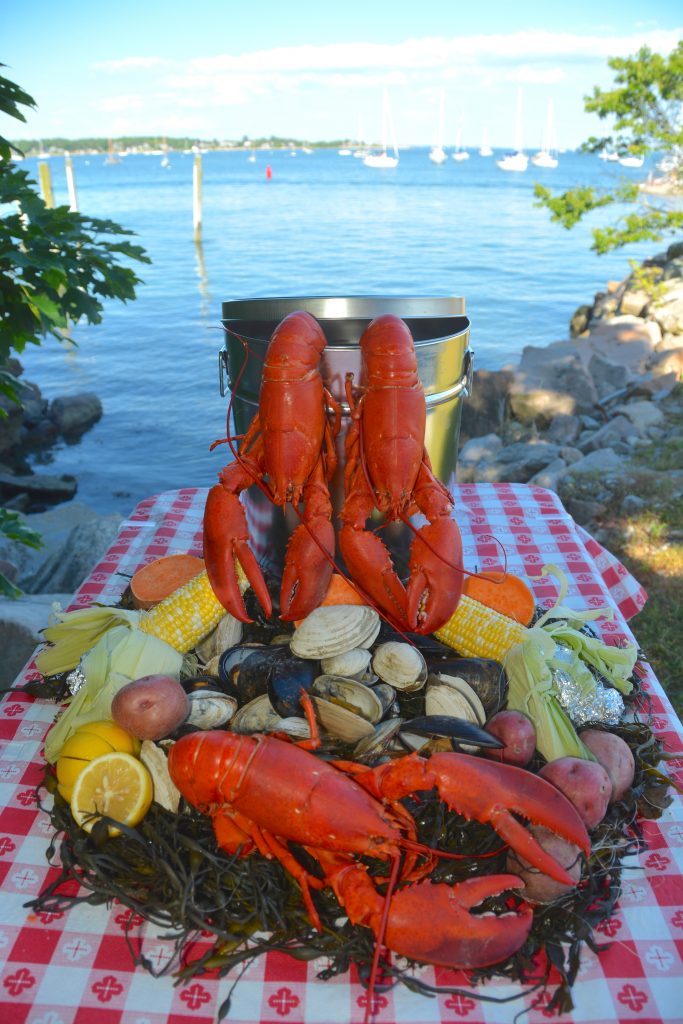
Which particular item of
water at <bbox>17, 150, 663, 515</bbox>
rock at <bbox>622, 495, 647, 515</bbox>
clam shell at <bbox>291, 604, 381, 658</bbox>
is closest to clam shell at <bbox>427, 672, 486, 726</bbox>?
clam shell at <bbox>291, 604, 381, 658</bbox>

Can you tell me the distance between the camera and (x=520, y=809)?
1.39 meters

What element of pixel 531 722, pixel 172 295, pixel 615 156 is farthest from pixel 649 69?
pixel 531 722

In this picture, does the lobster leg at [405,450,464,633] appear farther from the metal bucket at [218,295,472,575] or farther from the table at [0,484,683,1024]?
the table at [0,484,683,1024]

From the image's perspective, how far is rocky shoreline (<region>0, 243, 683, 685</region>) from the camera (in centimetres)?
510

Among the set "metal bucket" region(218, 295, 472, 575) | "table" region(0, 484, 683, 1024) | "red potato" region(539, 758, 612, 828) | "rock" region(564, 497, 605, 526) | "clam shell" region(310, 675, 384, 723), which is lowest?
"rock" region(564, 497, 605, 526)

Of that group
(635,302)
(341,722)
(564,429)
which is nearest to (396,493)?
(341,722)

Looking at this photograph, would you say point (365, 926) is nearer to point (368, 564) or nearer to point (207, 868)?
point (207, 868)

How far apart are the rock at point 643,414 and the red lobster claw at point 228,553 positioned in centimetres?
654

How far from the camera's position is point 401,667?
181cm

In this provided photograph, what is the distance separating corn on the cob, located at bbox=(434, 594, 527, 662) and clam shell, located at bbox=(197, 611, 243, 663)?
0.59 meters

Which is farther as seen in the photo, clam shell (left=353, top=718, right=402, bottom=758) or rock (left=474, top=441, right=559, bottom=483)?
rock (left=474, top=441, right=559, bottom=483)

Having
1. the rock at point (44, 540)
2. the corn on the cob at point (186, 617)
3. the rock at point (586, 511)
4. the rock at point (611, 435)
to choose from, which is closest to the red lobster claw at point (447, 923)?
the corn on the cob at point (186, 617)

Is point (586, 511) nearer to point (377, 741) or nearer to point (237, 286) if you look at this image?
point (377, 741)

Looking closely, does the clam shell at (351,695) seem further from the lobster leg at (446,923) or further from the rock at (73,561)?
the rock at (73,561)
